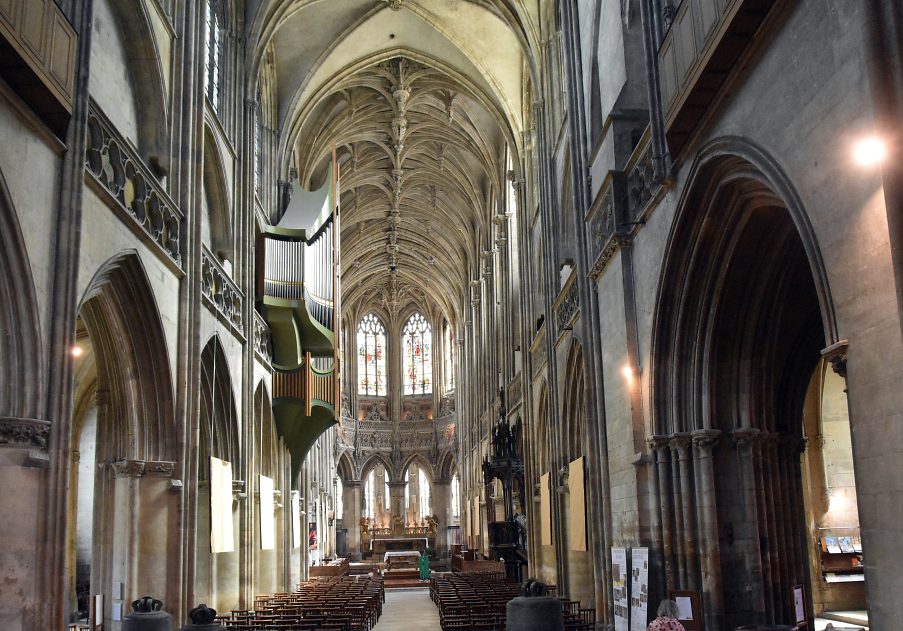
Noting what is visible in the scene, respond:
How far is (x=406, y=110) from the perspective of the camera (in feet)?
107

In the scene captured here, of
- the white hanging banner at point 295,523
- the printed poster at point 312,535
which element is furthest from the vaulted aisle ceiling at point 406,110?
the printed poster at point 312,535

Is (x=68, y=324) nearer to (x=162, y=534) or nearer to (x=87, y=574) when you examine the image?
(x=162, y=534)

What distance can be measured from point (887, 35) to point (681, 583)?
7508 millimetres

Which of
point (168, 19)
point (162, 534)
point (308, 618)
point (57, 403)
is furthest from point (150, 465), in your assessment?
point (168, 19)

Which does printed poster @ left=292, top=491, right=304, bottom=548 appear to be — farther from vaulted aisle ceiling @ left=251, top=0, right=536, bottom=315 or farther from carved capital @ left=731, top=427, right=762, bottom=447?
carved capital @ left=731, top=427, right=762, bottom=447

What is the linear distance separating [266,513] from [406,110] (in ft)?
56.3

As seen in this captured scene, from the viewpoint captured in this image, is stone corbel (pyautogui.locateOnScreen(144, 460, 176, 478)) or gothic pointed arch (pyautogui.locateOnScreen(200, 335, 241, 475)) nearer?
stone corbel (pyautogui.locateOnScreen(144, 460, 176, 478))

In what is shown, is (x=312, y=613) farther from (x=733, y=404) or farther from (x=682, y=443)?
(x=733, y=404)

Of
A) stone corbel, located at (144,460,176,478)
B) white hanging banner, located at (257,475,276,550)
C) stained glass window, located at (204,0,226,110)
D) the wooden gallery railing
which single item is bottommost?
white hanging banner, located at (257,475,276,550)

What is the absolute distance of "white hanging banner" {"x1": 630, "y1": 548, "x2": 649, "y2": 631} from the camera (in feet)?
37.6

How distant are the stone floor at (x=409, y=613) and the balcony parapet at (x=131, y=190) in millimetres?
9840

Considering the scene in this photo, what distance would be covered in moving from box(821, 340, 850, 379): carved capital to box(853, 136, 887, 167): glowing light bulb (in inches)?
51.3

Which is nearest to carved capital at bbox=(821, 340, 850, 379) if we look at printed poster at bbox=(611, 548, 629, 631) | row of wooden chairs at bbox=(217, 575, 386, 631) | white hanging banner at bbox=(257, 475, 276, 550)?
printed poster at bbox=(611, 548, 629, 631)

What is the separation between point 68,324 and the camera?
938cm
